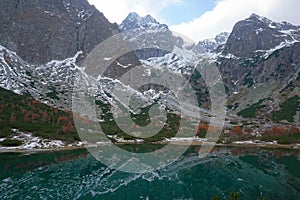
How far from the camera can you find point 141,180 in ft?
159

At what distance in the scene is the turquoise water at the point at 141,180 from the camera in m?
37.8

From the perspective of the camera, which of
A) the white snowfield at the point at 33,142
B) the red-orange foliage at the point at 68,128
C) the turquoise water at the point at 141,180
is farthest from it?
the red-orange foliage at the point at 68,128

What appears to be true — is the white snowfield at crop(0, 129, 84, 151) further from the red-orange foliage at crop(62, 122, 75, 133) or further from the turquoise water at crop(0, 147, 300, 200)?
the red-orange foliage at crop(62, 122, 75, 133)

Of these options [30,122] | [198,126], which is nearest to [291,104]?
[198,126]

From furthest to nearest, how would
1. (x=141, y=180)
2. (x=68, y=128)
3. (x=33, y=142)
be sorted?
(x=68, y=128) → (x=33, y=142) → (x=141, y=180)

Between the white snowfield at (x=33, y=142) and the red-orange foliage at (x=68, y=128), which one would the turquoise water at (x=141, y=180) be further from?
the red-orange foliage at (x=68, y=128)

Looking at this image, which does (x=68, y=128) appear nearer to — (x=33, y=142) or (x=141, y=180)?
(x=33, y=142)

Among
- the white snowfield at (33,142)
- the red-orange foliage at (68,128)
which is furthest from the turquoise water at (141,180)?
the red-orange foliage at (68,128)

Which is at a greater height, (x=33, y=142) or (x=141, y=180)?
(x=33, y=142)

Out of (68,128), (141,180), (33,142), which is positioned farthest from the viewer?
(68,128)

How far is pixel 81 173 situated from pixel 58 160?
14.0 meters

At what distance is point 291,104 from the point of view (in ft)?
613

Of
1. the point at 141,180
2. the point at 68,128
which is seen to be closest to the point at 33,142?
the point at 68,128

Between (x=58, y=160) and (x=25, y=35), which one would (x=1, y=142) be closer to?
(x=58, y=160)
